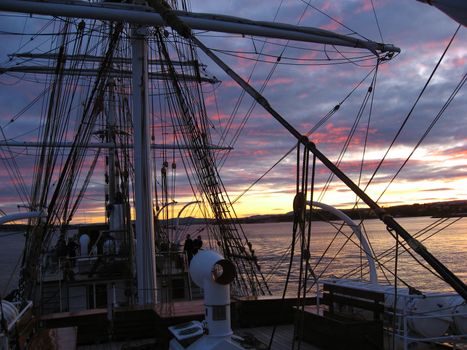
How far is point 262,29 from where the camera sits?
39.5ft

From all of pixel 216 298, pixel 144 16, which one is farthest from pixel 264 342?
pixel 144 16

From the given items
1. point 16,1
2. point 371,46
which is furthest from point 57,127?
point 371,46

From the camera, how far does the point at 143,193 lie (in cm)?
1284

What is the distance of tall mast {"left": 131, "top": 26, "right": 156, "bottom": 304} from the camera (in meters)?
12.6

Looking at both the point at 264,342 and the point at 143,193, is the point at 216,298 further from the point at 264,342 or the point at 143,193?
the point at 143,193

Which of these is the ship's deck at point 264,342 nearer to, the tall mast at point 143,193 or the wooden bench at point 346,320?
the wooden bench at point 346,320

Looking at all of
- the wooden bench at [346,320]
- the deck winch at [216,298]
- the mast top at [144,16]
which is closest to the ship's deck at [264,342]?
the wooden bench at [346,320]

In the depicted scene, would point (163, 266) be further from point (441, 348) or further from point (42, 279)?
point (441, 348)

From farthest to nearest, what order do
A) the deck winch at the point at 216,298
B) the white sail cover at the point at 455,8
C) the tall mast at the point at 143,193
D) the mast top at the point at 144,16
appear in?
the tall mast at the point at 143,193, the mast top at the point at 144,16, the deck winch at the point at 216,298, the white sail cover at the point at 455,8

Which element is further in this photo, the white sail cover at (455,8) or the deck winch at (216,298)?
the deck winch at (216,298)

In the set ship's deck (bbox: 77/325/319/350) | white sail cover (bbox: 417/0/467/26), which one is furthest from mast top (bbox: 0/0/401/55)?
white sail cover (bbox: 417/0/467/26)

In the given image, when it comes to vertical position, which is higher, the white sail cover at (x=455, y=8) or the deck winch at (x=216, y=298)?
the white sail cover at (x=455, y=8)

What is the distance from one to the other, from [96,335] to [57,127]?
8.51 m

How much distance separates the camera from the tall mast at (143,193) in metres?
12.6
